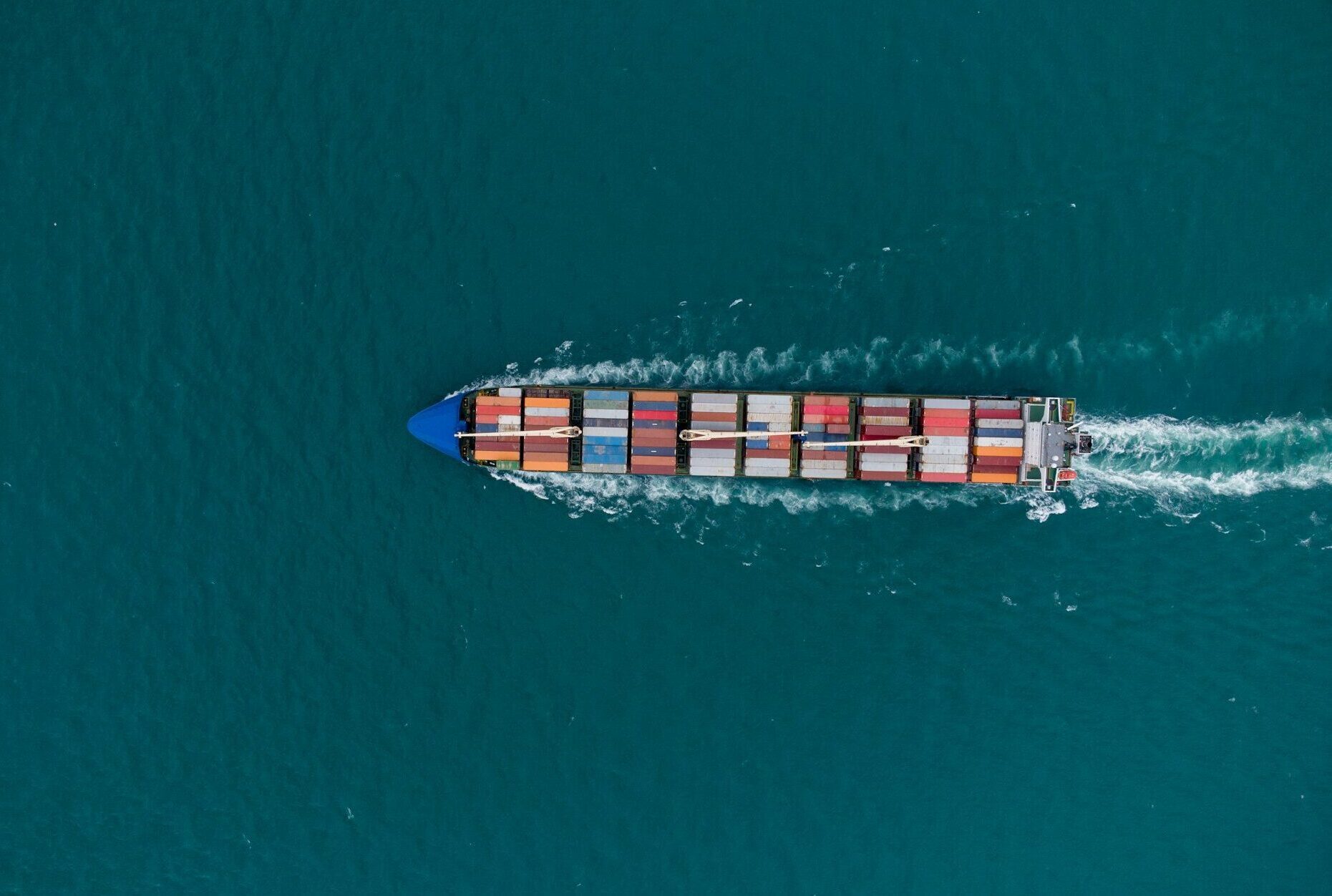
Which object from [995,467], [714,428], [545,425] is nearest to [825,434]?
[714,428]

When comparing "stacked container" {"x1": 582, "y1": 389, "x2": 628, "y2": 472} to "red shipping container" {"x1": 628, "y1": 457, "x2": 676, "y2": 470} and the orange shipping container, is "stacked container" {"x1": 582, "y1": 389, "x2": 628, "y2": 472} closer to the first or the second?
"red shipping container" {"x1": 628, "y1": 457, "x2": 676, "y2": 470}

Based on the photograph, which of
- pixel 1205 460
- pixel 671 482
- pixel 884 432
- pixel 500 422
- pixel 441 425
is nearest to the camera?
pixel 441 425

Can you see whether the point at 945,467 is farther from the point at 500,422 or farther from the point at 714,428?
the point at 500,422

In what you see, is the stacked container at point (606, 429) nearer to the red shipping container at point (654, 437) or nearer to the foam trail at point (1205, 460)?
the red shipping container at point (654, 437)

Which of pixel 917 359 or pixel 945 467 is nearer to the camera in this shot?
pixel 945 467

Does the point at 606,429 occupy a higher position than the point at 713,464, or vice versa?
the point at 606,429

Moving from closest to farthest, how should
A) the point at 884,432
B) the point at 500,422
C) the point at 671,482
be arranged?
the point at 884,432 < the point at 500,422 < the point at 671,482

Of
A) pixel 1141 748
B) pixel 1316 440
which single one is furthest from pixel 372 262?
pixel 1316 440

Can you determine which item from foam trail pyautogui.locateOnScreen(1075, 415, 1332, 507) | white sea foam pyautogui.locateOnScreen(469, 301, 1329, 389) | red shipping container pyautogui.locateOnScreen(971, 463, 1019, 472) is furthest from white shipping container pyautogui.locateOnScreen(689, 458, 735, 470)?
foam trail pyautogui.locateOnScreen(1075, 415, 1332, 507)

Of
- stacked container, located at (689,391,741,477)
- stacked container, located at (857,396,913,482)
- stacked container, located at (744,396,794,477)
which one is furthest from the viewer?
stacked container, located at (744,396,794,477)
